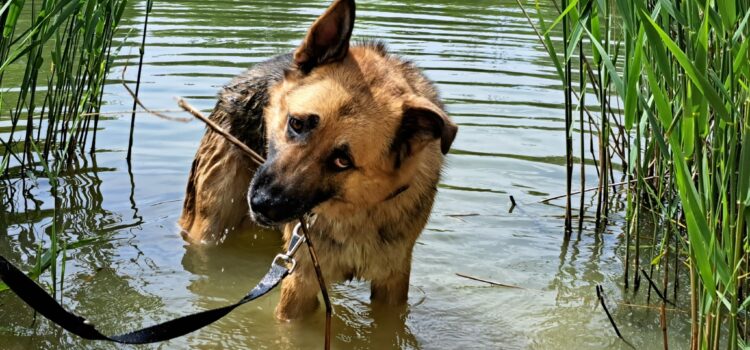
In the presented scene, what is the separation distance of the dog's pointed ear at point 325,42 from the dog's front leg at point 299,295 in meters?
1.07

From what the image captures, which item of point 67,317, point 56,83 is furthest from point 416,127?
point 56,83

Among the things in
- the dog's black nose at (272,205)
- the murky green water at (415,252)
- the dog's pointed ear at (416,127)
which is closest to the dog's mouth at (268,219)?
the dog's black nose at (272,205)

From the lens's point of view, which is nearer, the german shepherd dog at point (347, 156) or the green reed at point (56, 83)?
the german shepherd dog at point (347, 156)

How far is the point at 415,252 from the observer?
6.00 metres

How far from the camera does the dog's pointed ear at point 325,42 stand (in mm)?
4125

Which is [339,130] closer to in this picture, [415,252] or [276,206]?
[276,206]

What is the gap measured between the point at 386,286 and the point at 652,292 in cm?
170

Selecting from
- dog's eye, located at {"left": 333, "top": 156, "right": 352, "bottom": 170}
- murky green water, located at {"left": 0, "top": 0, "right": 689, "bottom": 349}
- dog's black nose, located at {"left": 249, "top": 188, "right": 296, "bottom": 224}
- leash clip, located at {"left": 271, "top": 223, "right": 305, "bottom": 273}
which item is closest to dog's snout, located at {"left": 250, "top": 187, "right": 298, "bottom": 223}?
dog's black nose, located at {"left": 249, "top": 188, "right": 296, "bottom": 224}

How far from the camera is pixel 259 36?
11633 mm

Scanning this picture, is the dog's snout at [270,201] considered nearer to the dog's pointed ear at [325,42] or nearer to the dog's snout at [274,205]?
the dog's snout at [274,205]

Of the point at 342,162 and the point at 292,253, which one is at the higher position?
the point at 342,162

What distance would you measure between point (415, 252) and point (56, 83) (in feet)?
9.63

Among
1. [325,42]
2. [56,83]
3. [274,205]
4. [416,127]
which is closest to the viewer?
[274,205]

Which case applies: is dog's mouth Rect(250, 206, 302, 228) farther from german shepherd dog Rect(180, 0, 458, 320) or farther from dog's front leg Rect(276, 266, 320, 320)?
dog's front leg Rect(276, 266, 320, 320)
